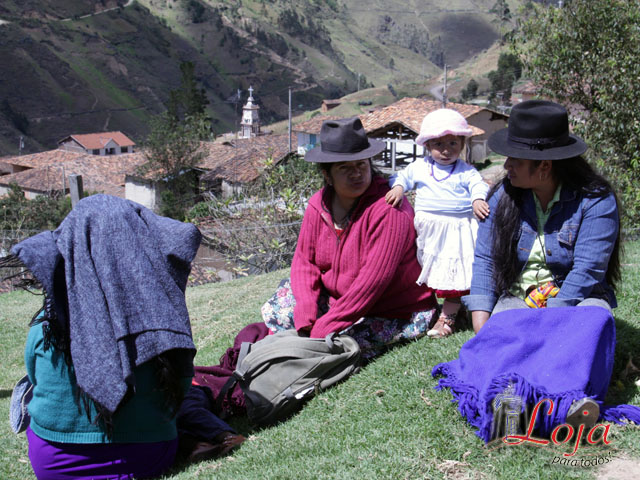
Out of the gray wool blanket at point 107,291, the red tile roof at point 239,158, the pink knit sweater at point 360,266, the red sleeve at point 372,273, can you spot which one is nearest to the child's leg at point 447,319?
the pink knit sweater at point 360,266

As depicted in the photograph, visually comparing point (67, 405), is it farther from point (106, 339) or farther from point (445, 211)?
point (445, 211)

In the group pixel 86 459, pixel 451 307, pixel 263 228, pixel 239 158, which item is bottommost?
pixel 86 459

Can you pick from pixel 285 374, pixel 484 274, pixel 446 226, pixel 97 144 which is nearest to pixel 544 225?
pixel 484 274

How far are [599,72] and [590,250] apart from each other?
8205mm

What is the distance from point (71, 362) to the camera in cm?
260

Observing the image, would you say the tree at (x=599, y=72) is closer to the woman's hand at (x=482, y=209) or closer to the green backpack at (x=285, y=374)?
the woman's hand at (x=482, y=209)

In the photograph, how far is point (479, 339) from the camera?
2.84 metres

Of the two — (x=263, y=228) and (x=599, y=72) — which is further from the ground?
(x=599, y=72)

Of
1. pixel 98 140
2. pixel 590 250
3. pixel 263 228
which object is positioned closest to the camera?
pixel 590 250

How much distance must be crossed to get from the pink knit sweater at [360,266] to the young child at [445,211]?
0.32ft

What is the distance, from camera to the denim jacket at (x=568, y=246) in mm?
2889

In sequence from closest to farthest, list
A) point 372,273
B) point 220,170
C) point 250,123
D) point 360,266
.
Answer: point 372,273, point 360,266, point 220,170, point 250,123

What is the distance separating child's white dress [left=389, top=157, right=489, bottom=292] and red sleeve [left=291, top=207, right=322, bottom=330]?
565 mm

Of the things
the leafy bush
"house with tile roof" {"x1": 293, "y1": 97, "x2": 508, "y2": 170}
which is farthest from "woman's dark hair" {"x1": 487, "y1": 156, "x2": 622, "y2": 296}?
"house with tile roof" {"x1": 293, "y1": 97, "x2": 508, "y2": 170}
